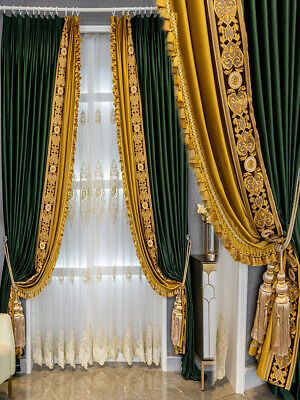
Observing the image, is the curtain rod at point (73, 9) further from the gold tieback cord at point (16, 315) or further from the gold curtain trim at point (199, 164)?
the gold curtain trim at point (199, 164)

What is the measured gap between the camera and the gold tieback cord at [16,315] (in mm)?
3259

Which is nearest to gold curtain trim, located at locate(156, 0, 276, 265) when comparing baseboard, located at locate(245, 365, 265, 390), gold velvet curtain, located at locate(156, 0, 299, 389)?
gold velvet curtain, located at locate(156, 0, 299, 389)

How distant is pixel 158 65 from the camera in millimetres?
3340

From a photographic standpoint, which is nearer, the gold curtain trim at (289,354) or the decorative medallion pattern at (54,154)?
the gold curtain trim at (289,354)

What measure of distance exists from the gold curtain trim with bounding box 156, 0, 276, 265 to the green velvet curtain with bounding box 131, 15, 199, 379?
203cm

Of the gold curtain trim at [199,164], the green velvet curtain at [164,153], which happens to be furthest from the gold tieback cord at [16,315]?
the gold curtain trim at [199,164]

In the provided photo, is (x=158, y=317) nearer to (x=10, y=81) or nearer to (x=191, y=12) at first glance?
(x=10, y=81)

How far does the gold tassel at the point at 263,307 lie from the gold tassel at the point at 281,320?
3 centimetres

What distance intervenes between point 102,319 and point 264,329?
2146 mm

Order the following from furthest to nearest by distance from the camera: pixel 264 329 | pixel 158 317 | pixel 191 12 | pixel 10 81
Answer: pixel 158 317, pixel 10 81, pixel 264 329, pixel 191 12

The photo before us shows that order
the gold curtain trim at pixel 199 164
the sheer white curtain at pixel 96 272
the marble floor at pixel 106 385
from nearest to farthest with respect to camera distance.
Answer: the gold curtain trim at pixel 199 164
the marble floor at pixel 106 385
the sheer white curtain at pixel 96 272

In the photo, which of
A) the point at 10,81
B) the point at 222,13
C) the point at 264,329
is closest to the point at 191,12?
the point at 222,13

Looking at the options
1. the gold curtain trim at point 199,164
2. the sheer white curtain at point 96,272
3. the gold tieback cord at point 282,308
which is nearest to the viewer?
the gold curtain trim at point 199,164

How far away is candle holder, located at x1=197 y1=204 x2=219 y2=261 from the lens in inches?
124
